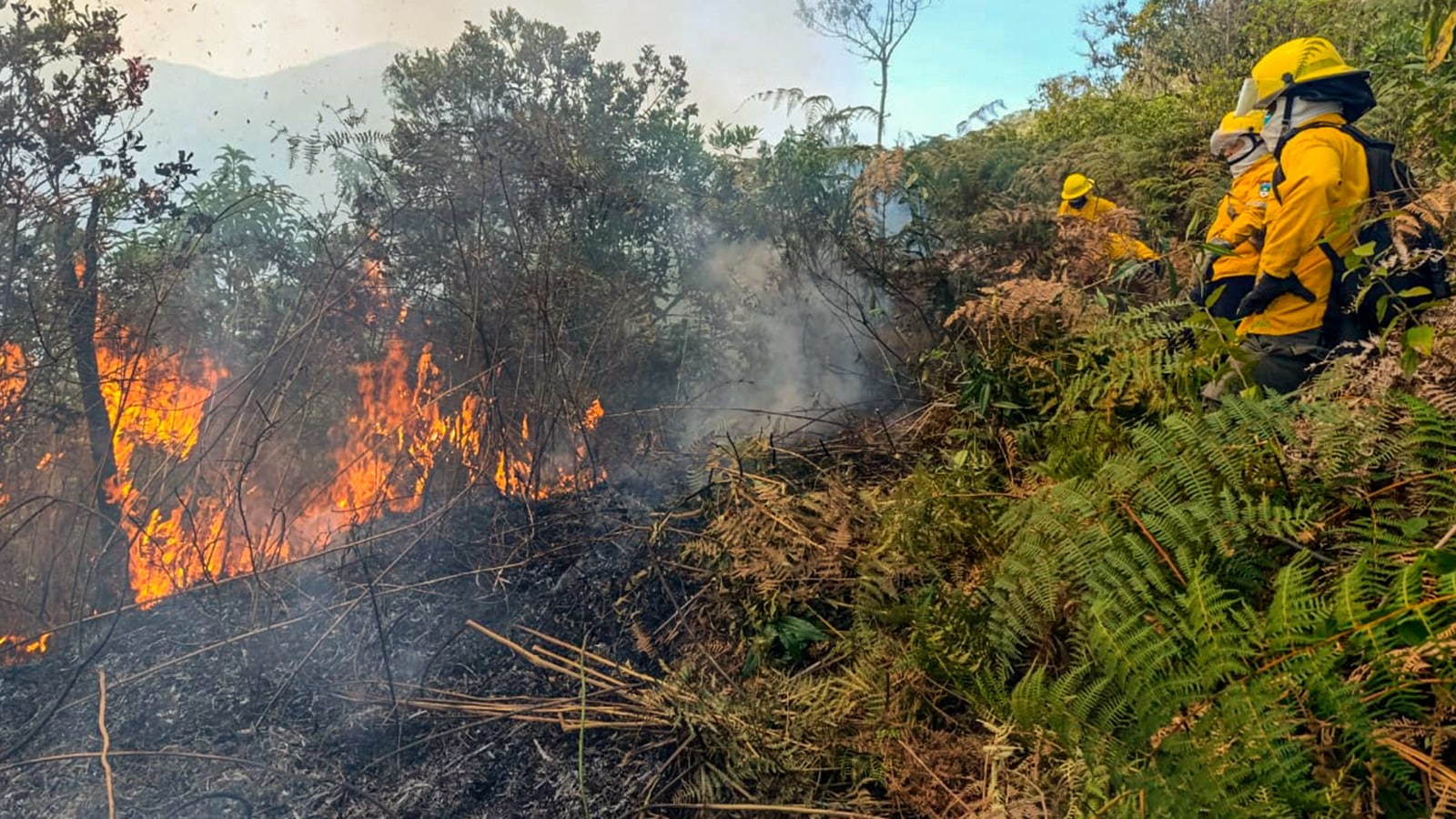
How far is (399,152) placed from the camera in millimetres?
6531

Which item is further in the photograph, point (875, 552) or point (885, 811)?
point (875, 552)

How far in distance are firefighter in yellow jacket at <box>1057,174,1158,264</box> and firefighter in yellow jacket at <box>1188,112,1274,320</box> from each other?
0.83 feet

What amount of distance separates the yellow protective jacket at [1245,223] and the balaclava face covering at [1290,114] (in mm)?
102

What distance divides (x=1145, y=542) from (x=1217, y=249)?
91 centimetres

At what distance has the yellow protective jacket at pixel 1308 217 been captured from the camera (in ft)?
10.2

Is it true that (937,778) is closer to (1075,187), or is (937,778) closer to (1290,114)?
(1290,114)

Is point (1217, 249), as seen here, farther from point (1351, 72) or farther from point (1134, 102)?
point (1134, 102)

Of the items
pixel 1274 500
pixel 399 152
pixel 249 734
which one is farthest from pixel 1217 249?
pixel 399 152

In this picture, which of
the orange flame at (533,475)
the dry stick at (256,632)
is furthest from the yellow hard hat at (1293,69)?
the dry stick at (256,632)

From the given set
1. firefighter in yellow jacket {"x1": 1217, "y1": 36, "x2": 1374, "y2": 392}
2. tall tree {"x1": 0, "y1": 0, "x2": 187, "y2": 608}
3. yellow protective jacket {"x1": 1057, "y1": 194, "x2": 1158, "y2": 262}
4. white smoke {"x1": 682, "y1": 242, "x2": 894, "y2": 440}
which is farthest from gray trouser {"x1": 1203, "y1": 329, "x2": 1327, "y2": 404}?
tall tree {"x1": 0, "y1": 0, "x2": 187, "y2": 608}

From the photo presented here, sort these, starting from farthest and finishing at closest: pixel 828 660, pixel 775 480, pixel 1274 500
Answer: pixel 775 480 → pixel 828 660 → pixel 1274 500

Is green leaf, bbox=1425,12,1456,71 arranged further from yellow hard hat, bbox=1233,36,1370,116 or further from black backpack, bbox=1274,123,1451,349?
yellow hard hat, bbox=1233,36,1370,116

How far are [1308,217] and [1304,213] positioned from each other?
3cm

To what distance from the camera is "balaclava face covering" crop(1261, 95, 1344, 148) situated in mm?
3262
